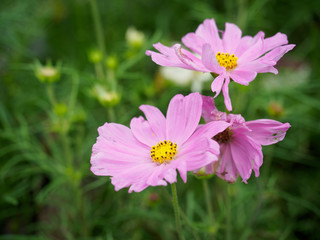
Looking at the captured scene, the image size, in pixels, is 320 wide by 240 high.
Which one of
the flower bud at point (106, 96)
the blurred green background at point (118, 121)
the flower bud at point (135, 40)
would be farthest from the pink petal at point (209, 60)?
the flower bud at point (135, 40)

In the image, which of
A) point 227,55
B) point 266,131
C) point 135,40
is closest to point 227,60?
point 227,55

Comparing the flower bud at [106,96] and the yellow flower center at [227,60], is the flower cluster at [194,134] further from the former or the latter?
the flower bud at [106,96]

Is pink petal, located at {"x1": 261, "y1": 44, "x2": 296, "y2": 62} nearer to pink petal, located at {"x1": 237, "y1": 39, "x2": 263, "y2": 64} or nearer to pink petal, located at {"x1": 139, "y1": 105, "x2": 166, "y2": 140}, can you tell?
pink petal, located at {"x1": 237, "y1": 39, "x2": 263, "y2": 64}

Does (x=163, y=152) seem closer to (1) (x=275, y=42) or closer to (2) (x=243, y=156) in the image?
(2) (x=243, y=156)

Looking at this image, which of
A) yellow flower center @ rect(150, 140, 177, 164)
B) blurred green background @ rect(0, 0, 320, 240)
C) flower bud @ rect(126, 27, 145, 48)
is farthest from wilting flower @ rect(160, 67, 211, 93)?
yellow flower center @ rect(150, 140, 177, 164)

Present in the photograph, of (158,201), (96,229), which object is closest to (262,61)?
(158,201)

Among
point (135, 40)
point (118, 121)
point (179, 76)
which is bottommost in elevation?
point (118, 121)

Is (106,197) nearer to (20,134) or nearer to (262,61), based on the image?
(20,134)

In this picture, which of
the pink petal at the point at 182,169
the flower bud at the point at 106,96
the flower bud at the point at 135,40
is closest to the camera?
the pink petal at the point at 182,169
